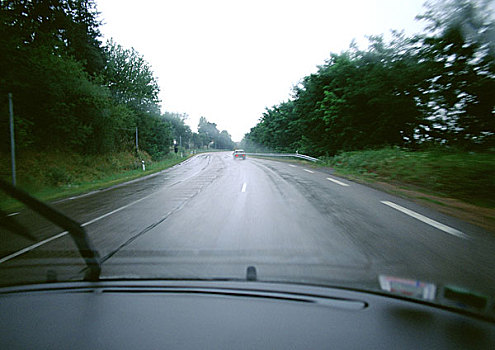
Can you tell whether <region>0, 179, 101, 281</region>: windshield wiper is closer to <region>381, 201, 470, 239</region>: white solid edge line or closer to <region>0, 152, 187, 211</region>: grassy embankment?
<region>381, 201, 470, 239</region>: white solid edge line

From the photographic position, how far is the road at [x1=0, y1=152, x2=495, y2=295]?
10.3 ft

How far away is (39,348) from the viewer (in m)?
1.67

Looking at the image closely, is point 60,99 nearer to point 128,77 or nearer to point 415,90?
point 128,77

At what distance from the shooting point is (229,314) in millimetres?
1995

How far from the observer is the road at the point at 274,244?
3.15 meters

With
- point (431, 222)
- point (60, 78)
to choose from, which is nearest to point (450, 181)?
point (431, 222)

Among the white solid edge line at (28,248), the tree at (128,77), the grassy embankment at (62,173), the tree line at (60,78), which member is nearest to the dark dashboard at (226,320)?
the white solid edge line at (28,248)

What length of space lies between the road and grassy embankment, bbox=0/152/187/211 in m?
5.78

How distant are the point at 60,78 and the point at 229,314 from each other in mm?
22747

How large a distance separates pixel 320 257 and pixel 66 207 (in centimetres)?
822

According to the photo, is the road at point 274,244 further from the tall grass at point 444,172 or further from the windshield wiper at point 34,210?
the tall grass at point 444,172

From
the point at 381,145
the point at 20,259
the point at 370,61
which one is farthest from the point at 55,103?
the point at 381,145

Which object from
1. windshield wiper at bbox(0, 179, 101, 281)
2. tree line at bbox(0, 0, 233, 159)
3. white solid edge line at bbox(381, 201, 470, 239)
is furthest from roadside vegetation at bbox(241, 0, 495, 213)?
tree line at bbox(0, 0, 233, 159)

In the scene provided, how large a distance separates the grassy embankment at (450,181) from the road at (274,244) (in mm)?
876
